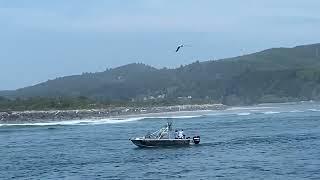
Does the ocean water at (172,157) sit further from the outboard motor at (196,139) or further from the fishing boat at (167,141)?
the fishing boat at (167,141)

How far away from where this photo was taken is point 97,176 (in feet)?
158

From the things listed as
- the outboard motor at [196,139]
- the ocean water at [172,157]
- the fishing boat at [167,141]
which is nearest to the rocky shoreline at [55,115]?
the ocean water at [172,157]

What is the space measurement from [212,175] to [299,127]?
42206mm

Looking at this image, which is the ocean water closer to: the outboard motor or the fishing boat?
the outboard motor

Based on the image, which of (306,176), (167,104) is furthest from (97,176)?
(167,104)

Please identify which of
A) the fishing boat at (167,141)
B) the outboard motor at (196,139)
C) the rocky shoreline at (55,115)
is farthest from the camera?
the rocky shoreline at (55,115)

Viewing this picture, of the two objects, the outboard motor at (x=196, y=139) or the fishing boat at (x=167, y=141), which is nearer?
the outboard motor at (x=196, y=139)

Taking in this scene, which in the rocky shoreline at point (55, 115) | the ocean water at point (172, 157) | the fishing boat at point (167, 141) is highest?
the rocky shoreline at point (55, 115)

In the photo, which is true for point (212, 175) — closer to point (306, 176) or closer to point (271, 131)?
point (306, 176)

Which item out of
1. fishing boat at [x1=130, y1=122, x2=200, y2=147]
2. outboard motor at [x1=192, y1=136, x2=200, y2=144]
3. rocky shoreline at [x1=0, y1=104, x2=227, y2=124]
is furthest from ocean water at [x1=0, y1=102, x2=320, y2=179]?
rocky shoreline at [x1=0, y1=104, x2=227, y2=124]

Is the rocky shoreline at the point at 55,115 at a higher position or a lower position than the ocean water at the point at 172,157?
higher

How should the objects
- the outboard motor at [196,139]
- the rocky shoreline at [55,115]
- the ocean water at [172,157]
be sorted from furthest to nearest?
the rocky shoreline at [55,115] < the outboard motor at [196,139] < the ocean water at [172,157]

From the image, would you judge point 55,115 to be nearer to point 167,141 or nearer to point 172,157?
point 167,141

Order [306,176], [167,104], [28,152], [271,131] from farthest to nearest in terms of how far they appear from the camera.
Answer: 1. [167,104]
2. [271,131]
3. [28,152]
4. [306,176]
